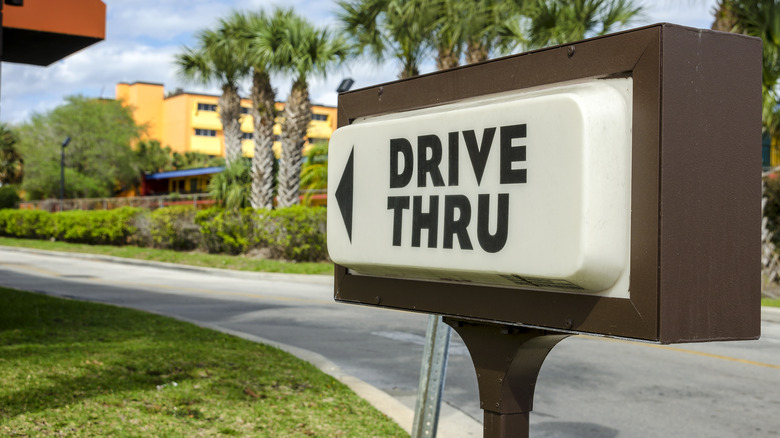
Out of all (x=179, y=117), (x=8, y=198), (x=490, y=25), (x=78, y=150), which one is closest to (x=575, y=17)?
(x=490, y=25)

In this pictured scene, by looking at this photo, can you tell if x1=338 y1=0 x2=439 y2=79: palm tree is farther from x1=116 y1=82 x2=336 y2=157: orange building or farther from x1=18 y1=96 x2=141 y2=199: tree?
x1=116 y1=82 x2=336 y2=157: orange building

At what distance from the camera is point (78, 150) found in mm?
58219

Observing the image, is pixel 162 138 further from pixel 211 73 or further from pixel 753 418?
pixel 753 418

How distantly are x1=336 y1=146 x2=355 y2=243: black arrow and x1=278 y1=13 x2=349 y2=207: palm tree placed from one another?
23.3 m

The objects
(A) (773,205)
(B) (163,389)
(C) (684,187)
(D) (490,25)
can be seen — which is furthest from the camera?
(D) (490,25)

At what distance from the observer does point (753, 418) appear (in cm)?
625

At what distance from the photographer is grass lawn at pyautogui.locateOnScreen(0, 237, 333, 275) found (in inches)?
841

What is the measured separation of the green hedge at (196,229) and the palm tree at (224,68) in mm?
2811

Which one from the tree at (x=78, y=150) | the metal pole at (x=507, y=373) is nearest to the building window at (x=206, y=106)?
the tree at (x=78, y=150)

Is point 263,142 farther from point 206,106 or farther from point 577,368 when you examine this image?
point 206,106

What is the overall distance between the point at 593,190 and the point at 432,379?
1.68m

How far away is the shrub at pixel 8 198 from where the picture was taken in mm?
46000

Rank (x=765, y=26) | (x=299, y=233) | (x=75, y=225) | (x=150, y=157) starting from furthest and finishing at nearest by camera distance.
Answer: (x=150, y=157)
(x=75, y=225)
(x=299, y=233)
(x=765, y=26)

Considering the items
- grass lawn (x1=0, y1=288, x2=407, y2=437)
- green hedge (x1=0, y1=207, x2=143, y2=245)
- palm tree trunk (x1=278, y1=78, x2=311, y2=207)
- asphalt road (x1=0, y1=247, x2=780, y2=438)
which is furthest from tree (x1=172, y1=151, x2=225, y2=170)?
grass lawn (x1=0, y1=288, x2=407, y2=437)
